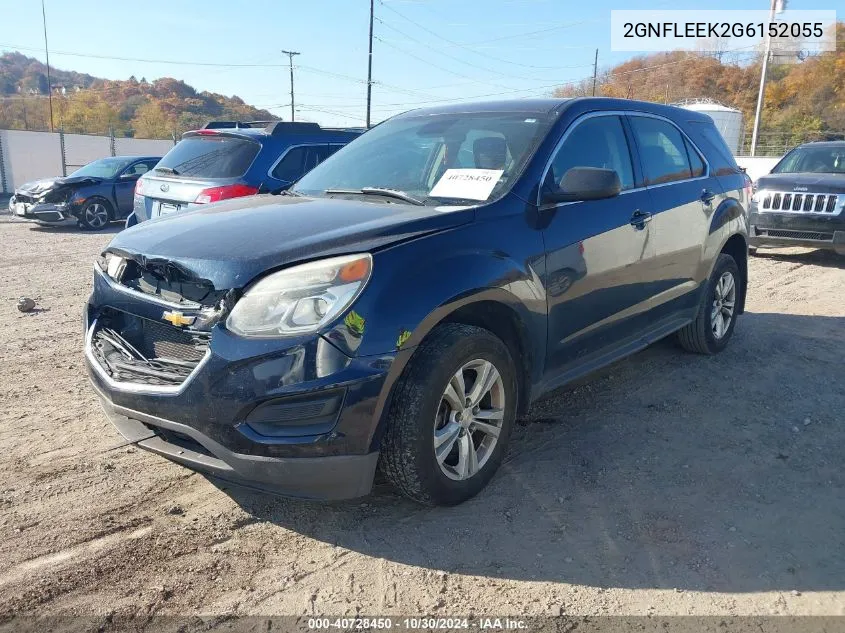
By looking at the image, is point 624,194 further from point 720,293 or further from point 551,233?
point 720,293

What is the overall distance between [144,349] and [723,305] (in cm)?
442

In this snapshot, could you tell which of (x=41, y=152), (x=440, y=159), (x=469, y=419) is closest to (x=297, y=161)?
(x=440, y=159)

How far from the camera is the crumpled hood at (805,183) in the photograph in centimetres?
911

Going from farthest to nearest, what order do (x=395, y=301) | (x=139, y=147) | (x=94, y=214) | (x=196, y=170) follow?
(x=139, y=147) → (x=94, y=214) → (x=196, y=170) → (x=395, y=301)

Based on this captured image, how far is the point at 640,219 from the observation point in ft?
13.3

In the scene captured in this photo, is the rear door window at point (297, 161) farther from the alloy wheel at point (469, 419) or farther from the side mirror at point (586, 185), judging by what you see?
the alloy wheel at point (469, 419)

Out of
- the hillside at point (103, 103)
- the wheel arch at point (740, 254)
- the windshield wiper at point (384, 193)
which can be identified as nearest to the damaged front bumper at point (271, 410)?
the windshield wiper at point (384, 193)

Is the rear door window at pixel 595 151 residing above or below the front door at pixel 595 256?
Result: above

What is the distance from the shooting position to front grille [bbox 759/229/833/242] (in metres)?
9.09

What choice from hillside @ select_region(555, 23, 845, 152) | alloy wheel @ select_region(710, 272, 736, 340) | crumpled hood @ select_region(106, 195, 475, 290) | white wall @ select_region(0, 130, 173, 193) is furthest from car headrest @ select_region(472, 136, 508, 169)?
hillside @ select_region(555, 23, 845, 152)

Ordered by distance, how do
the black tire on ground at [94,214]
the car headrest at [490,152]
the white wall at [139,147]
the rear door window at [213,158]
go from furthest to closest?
the white wall at [139,147], the black tire on ground at [94,214], the rear door window at [213,158], the car headrest at [490,152]

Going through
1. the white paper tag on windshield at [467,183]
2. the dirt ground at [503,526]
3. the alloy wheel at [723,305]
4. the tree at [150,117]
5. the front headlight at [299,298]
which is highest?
the tree at [150,117]

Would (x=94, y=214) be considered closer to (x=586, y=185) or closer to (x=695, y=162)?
(x=695, y=162)

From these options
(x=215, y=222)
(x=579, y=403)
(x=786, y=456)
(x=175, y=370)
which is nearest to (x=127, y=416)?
(x=175, y=370)
